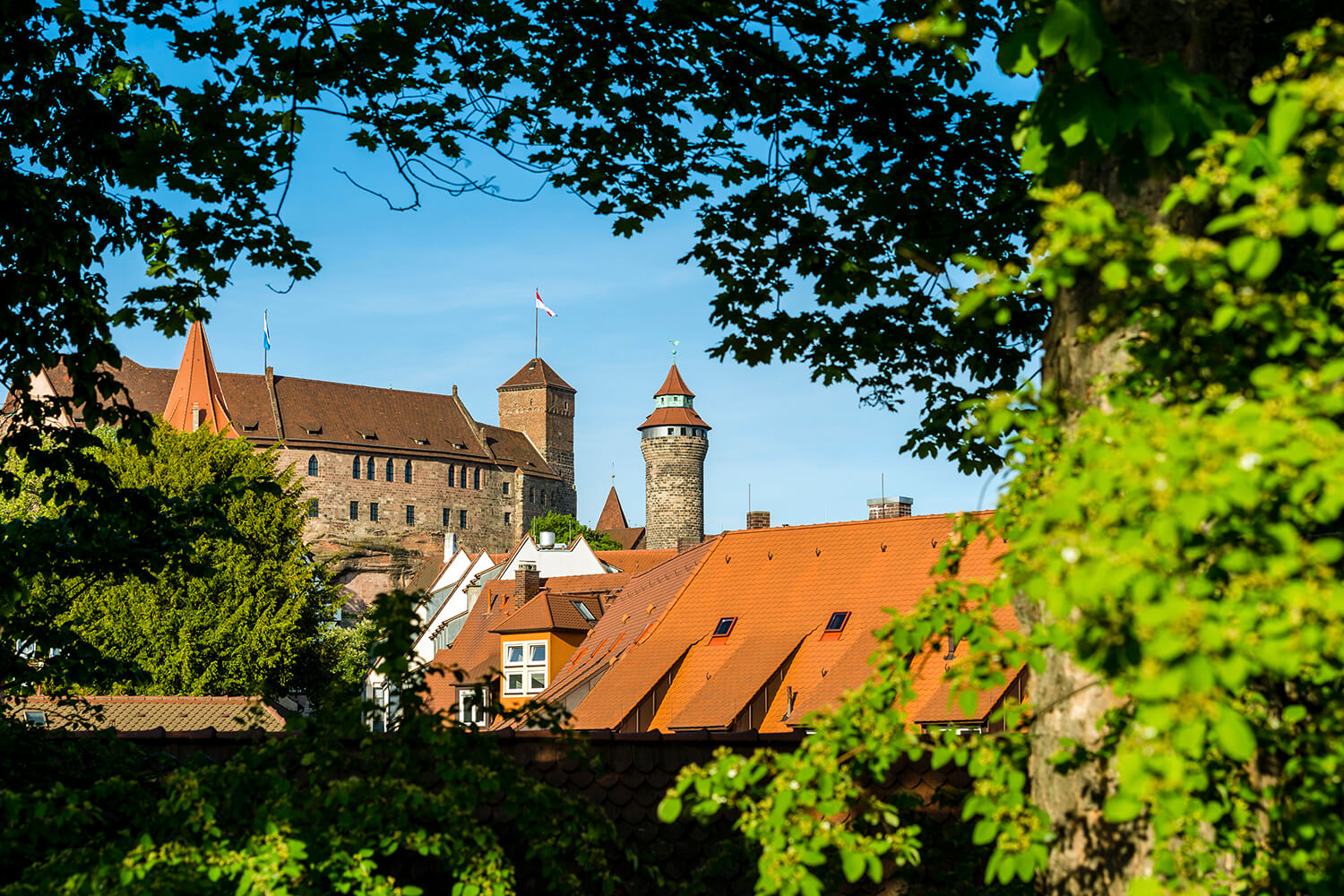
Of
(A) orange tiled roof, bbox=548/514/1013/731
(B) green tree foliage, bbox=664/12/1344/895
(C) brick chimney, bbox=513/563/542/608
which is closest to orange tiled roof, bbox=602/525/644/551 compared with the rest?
(C) brick chimney, bbox=513/563/542/608

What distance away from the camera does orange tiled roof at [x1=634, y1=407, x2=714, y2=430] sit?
106312 mm

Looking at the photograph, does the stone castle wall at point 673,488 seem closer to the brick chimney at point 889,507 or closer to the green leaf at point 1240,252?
the brick chimney at point 889,507

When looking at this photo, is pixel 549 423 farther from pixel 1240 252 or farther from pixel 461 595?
pixel 1240 252

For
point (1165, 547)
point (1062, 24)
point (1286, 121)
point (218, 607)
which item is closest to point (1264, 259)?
point (1286, 121)

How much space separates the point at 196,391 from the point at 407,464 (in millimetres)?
20568

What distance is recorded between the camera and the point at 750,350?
7.88 meters

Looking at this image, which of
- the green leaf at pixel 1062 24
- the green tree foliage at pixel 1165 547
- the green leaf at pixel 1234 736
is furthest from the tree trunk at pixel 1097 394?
the green leaf at pixel 1234 736

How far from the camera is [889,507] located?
39062 millimetres

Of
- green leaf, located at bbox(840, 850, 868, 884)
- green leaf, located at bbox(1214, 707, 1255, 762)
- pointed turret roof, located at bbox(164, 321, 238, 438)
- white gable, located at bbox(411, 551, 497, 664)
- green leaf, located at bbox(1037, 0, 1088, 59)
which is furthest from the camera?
pointed turret roof, located at bbox(164, 321, 238, 438)

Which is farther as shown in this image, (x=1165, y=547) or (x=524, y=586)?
(x=524, y=586)

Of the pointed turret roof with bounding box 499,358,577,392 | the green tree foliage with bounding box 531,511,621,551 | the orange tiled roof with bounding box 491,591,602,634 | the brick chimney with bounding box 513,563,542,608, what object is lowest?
the orange tiled roof with bounding box 491,591,602,634

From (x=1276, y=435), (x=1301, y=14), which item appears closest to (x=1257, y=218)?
(x=1276, y=435)

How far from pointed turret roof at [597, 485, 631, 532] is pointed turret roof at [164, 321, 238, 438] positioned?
42.0 metres

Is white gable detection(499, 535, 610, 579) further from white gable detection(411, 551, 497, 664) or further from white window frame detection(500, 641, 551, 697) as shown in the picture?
white window frame detection(500, 641, 551, 697)
